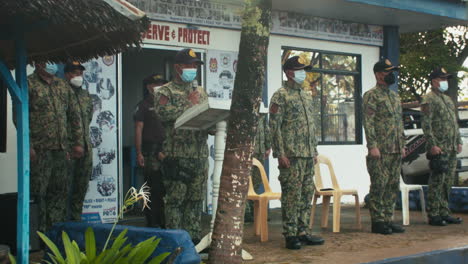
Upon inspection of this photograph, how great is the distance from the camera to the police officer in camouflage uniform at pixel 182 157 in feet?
20.4

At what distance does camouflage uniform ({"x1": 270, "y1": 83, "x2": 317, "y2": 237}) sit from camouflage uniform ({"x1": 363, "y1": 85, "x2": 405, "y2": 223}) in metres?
1.10

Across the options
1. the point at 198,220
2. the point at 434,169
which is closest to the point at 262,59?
the point at 198,220

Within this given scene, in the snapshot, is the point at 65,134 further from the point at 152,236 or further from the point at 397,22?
the point at 397,22

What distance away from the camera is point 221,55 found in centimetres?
1009

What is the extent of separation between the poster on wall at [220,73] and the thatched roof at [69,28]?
13.8ft

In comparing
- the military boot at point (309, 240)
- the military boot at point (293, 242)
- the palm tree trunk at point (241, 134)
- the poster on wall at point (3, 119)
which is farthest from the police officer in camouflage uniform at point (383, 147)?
A: the poster on wall at point (3, 119)

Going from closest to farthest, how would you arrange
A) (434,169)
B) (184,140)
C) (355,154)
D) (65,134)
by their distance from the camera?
(184,140) < (65,134) < (434,169) < (355,154)

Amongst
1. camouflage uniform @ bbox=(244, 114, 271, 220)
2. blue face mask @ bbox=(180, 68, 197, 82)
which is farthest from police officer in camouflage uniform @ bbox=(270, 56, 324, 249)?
camouflage uniform @ bbox=(244, 114, 271, 220)

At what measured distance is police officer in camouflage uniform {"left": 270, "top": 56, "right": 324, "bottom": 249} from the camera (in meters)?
6.90

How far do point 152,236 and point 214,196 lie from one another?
1.14 meters

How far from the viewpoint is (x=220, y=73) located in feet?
33.1

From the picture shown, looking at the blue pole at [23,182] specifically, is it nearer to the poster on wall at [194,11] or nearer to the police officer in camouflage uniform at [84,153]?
the police officer in camouflage uniform at [84,153]

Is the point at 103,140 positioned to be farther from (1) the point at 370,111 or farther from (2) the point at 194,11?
(1) the point at 370,111

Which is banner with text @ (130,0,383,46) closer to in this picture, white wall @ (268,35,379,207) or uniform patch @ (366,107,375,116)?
white wall @ (268,35,379,207)
